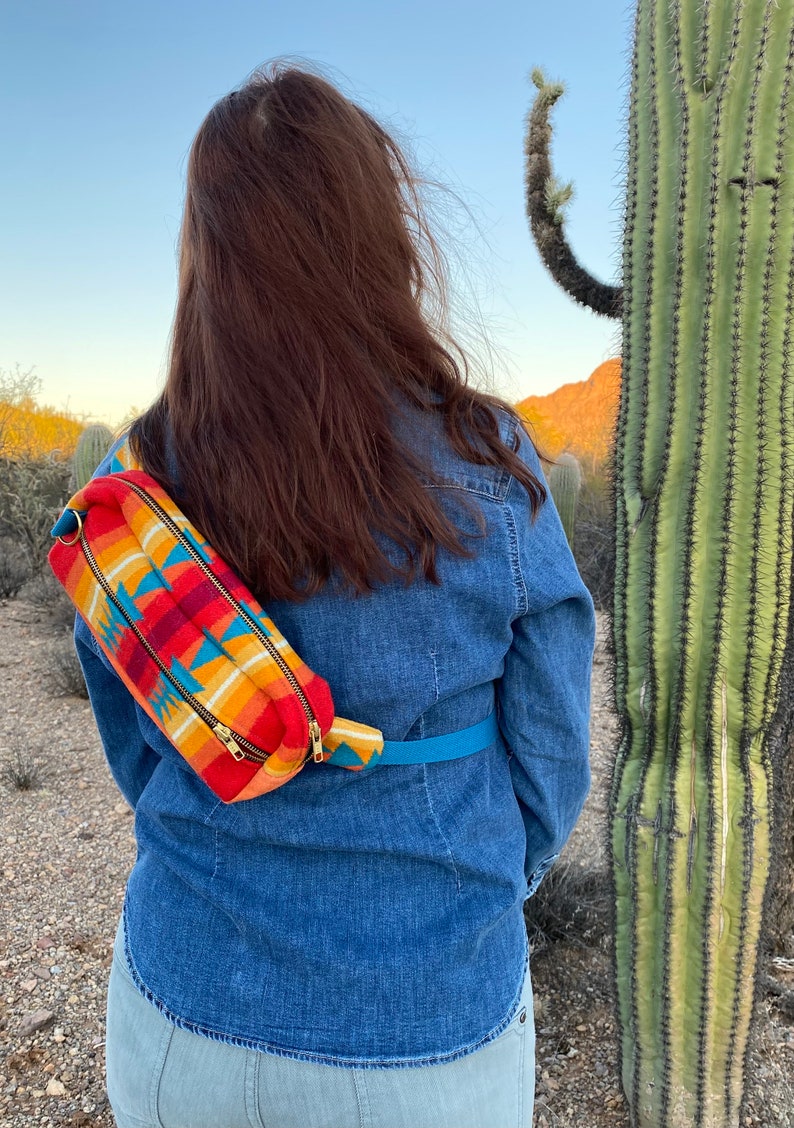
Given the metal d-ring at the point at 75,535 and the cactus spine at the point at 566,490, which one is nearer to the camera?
the metal d-ring at the point at 75,535

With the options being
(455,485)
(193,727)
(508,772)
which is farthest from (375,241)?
(508,772)

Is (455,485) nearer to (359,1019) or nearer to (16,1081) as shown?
(359,1019)

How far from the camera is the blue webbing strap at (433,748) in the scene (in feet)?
4.08

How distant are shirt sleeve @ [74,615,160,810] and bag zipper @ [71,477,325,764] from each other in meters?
0.32

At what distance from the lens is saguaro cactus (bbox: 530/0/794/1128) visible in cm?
195

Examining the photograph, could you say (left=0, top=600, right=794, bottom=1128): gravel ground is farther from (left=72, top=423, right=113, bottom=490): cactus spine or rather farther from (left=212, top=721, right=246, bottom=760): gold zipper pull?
(left=72, top=423, right=113, bottom=490): cactus spine

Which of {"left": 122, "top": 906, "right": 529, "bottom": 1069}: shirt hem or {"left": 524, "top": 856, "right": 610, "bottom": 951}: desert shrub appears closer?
{"left": 122, "top": 906, "right": 529, "bottom": 1069}: shirt hem

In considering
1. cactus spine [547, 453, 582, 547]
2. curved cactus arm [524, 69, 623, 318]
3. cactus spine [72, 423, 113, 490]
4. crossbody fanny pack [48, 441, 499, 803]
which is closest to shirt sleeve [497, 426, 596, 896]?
crossbody fanny pack [48, 441, 499, 803]

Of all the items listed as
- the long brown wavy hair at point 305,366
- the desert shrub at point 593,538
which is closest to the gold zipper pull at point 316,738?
the long brown wavy hair at point 305,366

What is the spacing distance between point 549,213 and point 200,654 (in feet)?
8.99

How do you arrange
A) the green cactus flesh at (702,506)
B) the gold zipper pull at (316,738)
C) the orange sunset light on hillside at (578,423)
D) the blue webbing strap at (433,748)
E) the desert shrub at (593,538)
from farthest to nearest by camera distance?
the orange sunset light on hillside at (578,423), the desert shrub at (593,538), the green cactus flesh at (702,506), the blue webbing strap at (433,748), the gold zipper pull at (316,738)

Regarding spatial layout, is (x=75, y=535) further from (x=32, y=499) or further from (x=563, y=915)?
(x=32, y=499)

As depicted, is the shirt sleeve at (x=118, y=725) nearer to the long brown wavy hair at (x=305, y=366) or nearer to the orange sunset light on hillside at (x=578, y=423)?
the long brown wavy hair at (x=305, y=366)

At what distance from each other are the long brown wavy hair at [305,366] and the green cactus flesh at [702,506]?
2.77 ft
